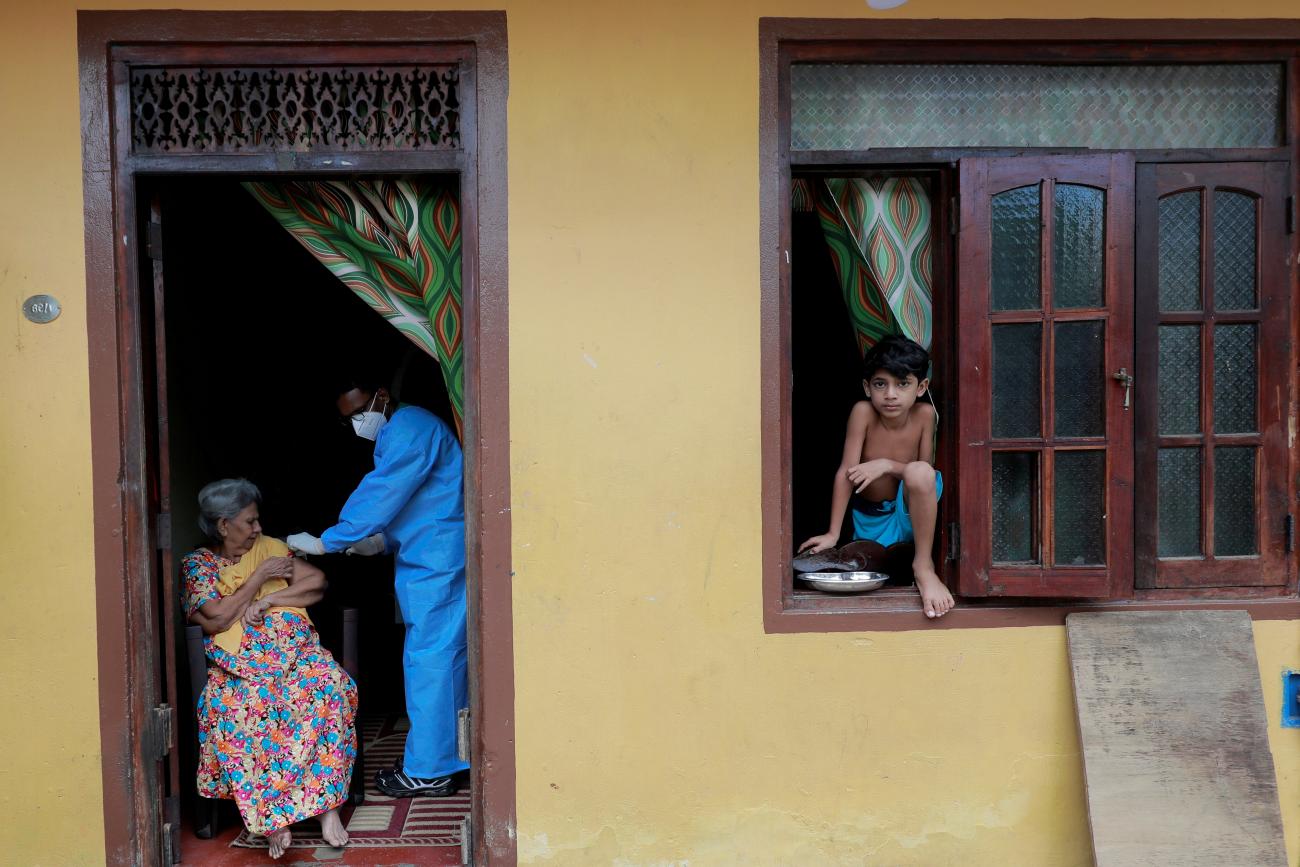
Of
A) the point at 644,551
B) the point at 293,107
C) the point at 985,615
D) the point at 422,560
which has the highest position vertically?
the point at 293,107

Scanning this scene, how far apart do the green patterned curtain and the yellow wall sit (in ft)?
1.43

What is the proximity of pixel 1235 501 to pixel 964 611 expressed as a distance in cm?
93

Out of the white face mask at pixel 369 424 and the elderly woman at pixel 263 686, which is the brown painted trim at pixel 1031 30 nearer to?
the white face mask at pixel 369 424

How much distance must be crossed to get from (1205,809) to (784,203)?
2218mm

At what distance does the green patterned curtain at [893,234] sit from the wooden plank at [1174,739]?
1108 mm

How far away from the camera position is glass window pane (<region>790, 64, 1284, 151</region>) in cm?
299

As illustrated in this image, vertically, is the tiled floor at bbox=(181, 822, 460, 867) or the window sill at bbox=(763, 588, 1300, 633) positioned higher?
the window sill at bbox=(763, 588, 1300, 633)

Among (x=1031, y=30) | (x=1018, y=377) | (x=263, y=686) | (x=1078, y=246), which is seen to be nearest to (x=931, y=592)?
(x=1018, y=377)

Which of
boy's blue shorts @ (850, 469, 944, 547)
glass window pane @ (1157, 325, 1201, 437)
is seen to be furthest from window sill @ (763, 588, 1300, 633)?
glass window pane @ (1157, 325, 1201, 437)

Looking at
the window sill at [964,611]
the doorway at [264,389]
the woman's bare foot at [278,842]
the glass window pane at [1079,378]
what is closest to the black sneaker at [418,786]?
the doorway at [264,389]

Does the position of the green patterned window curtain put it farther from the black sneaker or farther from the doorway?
the black sneaker

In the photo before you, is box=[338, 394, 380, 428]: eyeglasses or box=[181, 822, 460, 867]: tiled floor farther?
box=[338, 394, 380, 428]: eyeglasses

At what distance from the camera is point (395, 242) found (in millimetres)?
3090

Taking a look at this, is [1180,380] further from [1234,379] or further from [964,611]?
[964,611]
